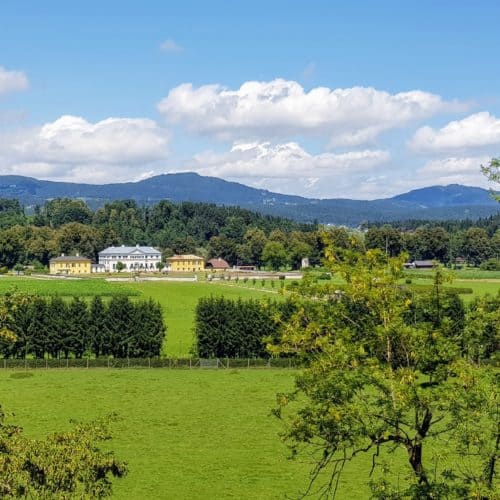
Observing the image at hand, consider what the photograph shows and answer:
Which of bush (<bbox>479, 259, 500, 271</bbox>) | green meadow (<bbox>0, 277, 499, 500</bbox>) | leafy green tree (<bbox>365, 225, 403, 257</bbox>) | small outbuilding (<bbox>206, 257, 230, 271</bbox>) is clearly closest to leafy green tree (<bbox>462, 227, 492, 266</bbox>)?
bush (<bbox>479, 259, 500, 271</bbox>)

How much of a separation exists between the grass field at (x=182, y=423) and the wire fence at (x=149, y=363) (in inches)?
41.6

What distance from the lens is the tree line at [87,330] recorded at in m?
55.2

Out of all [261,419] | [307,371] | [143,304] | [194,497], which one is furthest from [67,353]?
[307,371]

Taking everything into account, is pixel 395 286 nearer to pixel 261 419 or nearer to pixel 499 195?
pixel 499 195

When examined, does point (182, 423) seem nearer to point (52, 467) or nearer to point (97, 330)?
point (97, 330)

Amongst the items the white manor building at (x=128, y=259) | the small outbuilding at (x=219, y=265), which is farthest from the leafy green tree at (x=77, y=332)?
the white manor building at (x=128, y=259)

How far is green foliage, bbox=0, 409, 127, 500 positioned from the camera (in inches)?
482

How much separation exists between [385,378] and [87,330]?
45680mm

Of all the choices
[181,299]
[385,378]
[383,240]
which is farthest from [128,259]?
[385,378]

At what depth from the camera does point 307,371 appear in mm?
13461

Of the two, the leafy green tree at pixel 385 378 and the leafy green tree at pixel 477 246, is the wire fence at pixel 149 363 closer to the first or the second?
the leafy green tree at pixel 385 378

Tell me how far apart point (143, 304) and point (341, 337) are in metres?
46.3

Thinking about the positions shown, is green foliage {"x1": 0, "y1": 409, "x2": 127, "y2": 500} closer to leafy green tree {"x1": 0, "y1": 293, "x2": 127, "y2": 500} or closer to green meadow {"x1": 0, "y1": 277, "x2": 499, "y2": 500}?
leafy green tree {"x1": 0, "y1": 293, "x2": 127, "y2": 500}

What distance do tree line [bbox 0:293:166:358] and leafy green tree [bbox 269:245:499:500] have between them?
43.6 metres
